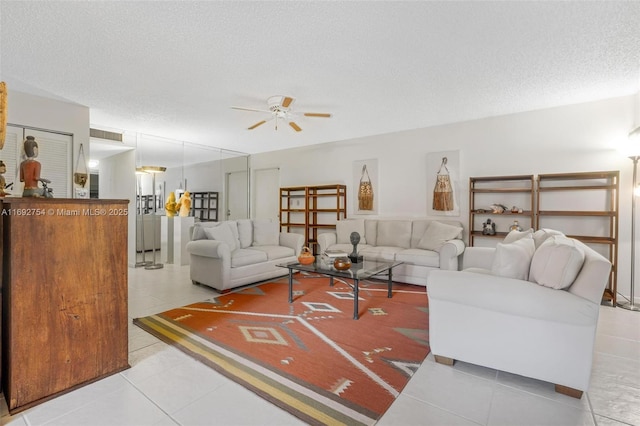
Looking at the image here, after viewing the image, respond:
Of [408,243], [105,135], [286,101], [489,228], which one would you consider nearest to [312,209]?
[408,243]

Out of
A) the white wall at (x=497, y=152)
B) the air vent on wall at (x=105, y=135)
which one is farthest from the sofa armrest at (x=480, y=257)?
the air vent on wall at (x=105, y=135)

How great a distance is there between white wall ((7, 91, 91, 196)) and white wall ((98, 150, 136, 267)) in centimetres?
170

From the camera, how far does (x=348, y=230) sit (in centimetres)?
527

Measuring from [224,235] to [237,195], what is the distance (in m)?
3.41

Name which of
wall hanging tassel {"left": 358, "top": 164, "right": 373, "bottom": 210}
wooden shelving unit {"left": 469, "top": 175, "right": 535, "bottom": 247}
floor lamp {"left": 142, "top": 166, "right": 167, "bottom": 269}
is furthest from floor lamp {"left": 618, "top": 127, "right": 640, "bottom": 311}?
floor lamp {"left": 142, "top": 166, "right": 167, "bottom": 269}

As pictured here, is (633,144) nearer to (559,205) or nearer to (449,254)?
(559,205)

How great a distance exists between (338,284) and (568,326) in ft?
9.20

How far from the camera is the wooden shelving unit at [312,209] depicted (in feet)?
19.6

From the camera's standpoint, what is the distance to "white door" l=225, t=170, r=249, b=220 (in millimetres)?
7469

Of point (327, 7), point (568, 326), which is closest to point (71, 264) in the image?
point (327, 7)

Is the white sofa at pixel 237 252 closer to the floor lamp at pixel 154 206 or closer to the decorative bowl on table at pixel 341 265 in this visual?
the decorative bowl on table at pixel 341 265

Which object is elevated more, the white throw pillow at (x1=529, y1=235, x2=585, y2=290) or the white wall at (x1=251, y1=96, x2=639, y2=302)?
the white wall at (x1=251, y1=96, x2=639, y2=302)

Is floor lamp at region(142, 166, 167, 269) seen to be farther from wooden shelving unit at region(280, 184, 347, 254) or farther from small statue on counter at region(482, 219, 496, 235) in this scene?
small statue on counter at region(482, 219, 496, 235)

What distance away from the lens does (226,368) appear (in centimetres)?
200
